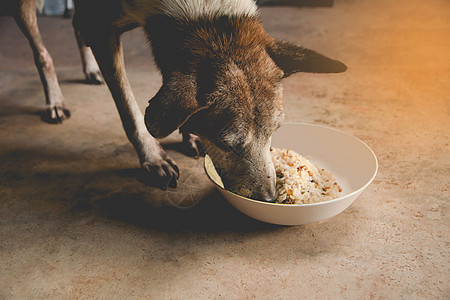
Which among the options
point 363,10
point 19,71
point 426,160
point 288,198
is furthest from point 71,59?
point 363,10

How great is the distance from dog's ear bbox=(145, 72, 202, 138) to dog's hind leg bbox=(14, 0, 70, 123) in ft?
7.04

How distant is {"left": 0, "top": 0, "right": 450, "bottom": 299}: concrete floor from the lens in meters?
1.85

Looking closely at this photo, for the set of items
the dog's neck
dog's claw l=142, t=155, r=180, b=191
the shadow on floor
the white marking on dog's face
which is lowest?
the shadow on floor

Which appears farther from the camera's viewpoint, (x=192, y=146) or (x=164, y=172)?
(x=192, y=146)

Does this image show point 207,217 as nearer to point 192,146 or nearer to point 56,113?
point 192,146

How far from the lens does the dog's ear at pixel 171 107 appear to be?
67.2 inches

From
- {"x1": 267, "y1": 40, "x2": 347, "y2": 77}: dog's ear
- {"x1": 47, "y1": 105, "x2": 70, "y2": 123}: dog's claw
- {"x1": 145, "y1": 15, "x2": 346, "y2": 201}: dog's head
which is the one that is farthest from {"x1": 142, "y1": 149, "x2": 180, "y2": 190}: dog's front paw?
{"x1": 47, "y1": 105, "x2": 70, "y2": 123}: dog's claw

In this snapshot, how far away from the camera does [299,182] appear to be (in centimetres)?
211

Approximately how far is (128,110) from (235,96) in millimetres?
1127

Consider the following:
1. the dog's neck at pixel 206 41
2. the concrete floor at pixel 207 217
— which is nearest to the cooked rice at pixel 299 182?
the concrete floor at pixel 207 217

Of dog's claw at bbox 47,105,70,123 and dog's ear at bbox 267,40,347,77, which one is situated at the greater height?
dog's ear at bbox 267,40,347,77

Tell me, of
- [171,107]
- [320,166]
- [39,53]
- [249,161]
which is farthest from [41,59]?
[320,166]

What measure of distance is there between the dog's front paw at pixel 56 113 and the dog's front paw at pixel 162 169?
1313 mm

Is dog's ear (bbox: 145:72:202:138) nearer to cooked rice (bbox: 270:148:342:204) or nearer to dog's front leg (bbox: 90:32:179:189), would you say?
cooked rice (bbox: 270:148:342:204)
